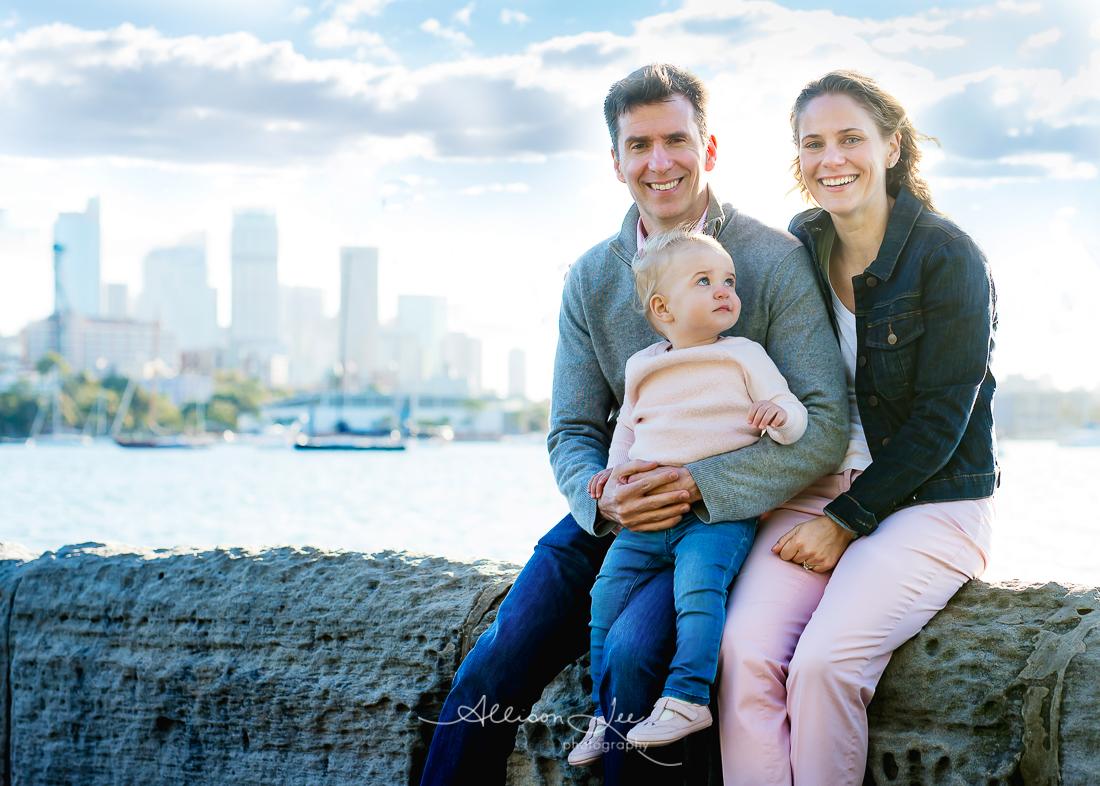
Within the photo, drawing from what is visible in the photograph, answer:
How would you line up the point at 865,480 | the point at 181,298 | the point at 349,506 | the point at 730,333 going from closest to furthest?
the point at 865,480 → the point at 730,333 → the point at 349,506 → the point at 181,298

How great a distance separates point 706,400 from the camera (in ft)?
7.58

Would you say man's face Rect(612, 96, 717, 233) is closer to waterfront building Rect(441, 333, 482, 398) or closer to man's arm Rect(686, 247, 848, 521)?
man's arm Rect(686, 247, 848, 521)

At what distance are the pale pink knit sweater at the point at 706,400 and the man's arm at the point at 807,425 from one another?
5 centimetres

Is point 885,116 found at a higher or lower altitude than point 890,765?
higher

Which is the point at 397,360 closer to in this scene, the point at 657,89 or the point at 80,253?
the point at 80,253

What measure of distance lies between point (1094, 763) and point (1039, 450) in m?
72.5

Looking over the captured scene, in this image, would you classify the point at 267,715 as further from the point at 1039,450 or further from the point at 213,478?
the point at 1039,450

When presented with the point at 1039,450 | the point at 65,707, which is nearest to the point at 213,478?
the point at 65,707

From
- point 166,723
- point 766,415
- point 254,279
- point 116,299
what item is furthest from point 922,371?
point 116,299

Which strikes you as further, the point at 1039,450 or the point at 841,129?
the point at 1039,450

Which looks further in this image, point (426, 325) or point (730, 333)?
point (426, 325)

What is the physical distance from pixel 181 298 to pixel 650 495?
137343 mm

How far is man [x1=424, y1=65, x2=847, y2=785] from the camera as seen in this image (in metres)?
2.12

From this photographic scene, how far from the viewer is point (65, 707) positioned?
111 inches
